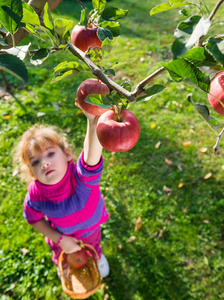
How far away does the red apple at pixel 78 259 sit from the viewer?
1884 millimetres

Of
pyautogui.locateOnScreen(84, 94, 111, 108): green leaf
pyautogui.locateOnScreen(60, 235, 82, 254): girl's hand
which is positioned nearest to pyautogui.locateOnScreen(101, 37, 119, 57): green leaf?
pyautogui.locateOnScreen(84, 94, 111, 108): green leaf

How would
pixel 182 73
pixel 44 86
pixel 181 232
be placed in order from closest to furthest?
1. pixel 182 73
2. pixel 181 232
3. pixel 44 86

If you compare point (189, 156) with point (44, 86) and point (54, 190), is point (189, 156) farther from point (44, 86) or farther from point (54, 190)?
point (44, 86)

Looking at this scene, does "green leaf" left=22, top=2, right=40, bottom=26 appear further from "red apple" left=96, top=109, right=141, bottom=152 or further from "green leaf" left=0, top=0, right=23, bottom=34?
"red apple" left=96, top=109, right=141, bottom=152

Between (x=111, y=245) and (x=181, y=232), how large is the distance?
648 millimetres

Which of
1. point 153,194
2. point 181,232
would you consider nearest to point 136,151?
point 153,194

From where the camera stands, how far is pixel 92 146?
4.39 feet

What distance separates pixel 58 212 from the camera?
166cm

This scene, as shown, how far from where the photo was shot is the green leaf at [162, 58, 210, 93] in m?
0.46

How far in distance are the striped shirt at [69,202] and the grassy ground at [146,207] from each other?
2.13 ft

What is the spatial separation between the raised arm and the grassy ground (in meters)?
1.06

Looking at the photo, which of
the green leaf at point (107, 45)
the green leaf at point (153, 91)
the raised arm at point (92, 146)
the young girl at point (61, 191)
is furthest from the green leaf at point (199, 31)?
the young girl at point (61, 191)

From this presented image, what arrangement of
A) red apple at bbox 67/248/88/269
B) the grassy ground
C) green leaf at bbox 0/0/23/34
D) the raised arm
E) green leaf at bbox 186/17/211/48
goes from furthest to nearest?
1. the grassy ground
2. red apple at bbox 67/248/88/269
3. the raised arm
4. green leaf at bbox 0/0/23/34
5. green leaf at bbox 186/17/211/48

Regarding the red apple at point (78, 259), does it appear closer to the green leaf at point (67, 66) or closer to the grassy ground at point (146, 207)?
the grassy ground at point (146, 207)
